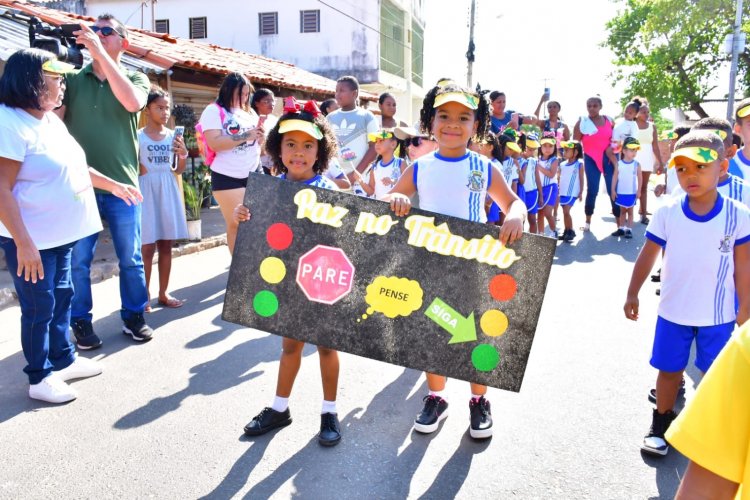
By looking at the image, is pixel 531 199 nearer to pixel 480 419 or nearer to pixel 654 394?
pixel 654 394

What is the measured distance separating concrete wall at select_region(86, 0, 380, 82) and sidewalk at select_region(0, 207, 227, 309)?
19544 millimetres

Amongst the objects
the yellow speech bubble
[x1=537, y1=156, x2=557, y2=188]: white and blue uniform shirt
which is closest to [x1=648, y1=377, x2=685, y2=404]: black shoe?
the yellow speech bubble

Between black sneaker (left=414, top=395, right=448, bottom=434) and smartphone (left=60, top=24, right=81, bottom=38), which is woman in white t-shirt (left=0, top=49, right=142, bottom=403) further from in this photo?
black sneaker (left=414, top=395, right=448, bottom=434)

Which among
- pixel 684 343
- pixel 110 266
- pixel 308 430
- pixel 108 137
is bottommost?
pixel 308 430

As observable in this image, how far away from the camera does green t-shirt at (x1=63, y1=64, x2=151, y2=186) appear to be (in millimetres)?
4387

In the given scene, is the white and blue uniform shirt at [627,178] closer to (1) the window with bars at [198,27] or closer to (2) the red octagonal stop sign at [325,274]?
(2) the red octagonal stop sign at [325,274]

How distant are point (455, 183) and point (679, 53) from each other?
3242 cm

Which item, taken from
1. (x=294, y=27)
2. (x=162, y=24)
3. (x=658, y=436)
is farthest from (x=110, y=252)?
(x=162, y=24)

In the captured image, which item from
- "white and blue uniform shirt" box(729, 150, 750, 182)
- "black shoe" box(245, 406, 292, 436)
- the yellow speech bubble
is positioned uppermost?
"white and blue uniform shirt" box(729, 150, 750, 182)

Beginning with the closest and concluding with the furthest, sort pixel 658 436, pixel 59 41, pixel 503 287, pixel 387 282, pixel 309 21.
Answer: pixel 503 287 → pixel 387 282 → pixel 658 436 → pixel 59 41 → pixel 309 21

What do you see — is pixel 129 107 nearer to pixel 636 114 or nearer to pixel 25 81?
pixel 25 81

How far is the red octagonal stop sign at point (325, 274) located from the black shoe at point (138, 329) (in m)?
2.27

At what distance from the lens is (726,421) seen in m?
1.11

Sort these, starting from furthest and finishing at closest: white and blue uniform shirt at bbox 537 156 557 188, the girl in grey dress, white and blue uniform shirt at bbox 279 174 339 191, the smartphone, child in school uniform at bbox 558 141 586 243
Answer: child in school uniform at bbox 558 141 586 243
white and blue uniform shirt at bbox 537 156 557 188
the girl in grey dress
the smartphone
white and blue uniform shirt at bbox 279 174 339 191
